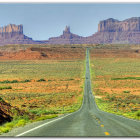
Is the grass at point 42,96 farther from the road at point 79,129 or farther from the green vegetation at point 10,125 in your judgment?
the road at point 79,129

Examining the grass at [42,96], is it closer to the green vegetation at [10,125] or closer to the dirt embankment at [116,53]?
the green vegetation at [10,125]

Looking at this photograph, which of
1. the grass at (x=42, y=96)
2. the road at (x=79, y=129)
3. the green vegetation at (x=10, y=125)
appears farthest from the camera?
the grass at (x=42, y=96)

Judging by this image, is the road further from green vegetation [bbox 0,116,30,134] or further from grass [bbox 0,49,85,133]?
grass [bbox 0,49,85,133]

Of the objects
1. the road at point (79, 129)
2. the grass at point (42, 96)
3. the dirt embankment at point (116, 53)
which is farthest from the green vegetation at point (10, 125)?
the dirt embankment at point (116, 53)

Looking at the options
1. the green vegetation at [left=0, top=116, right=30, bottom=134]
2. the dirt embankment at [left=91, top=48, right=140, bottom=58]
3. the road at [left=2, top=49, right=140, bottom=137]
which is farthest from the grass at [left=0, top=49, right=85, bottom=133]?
the dirt embankment at [left=91, top=48, right=140, bottom=58]

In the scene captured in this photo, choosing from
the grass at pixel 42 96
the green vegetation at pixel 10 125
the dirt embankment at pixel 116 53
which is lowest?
the grass at pixel 42 96

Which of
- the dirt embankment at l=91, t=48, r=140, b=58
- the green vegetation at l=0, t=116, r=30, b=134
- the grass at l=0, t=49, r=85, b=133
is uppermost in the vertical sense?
the dirt embankment at l=91, t=48, r=140, b=58

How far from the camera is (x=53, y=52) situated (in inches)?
6781

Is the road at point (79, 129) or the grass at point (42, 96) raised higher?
the road at point (79, 129)

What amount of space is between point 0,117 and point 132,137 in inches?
433

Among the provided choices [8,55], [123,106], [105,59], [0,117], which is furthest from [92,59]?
[0,117]

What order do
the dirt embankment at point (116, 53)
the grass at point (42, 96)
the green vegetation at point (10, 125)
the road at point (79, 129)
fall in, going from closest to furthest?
the road at point (79, 129) < the green vegetation at point (10, 125) < the grass at point (42, 96) < the dirt embankment at point (116, 53)

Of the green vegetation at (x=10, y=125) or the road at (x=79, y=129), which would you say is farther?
the green vegetation at (x=10, y=125)

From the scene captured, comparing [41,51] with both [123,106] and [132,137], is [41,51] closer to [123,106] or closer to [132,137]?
[123,106]
